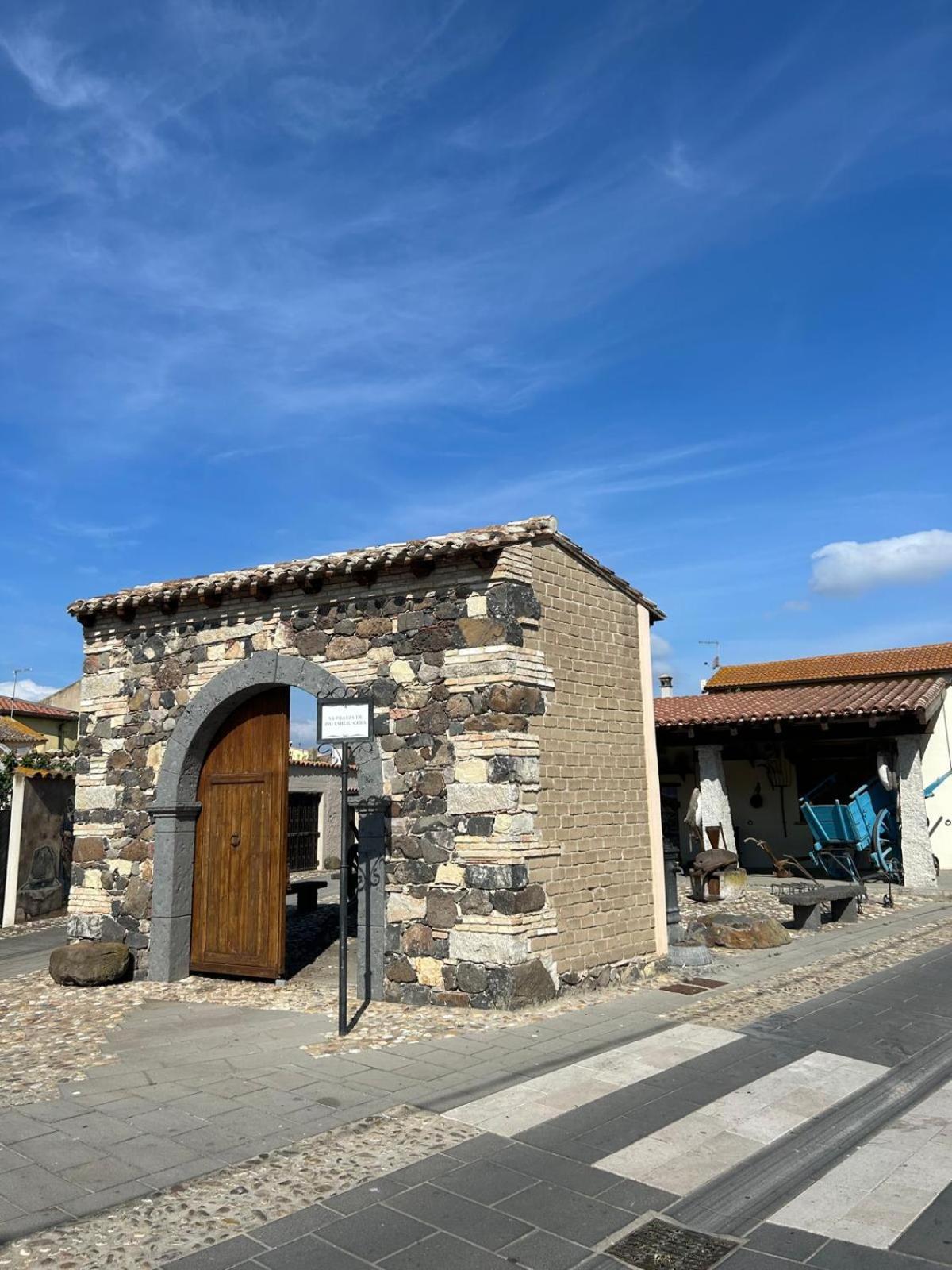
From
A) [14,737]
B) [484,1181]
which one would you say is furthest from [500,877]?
[14,737]

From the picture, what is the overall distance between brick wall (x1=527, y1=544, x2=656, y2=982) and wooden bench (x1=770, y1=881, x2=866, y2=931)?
335cm

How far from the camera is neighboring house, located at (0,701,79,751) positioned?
24.0 m

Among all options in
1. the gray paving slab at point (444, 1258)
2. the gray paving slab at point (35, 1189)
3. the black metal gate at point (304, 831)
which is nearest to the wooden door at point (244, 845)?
the gray paving slab at point (35, 1189)

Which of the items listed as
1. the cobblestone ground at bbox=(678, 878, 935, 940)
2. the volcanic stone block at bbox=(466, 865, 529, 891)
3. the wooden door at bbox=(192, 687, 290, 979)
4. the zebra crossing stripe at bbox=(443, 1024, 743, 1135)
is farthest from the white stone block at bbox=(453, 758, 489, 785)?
the cobblestone ground at bbox=(678, 878, 935, 940)

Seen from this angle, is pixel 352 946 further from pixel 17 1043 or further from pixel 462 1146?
pixel 462 1146

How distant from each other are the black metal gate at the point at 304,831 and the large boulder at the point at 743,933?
1320 cm

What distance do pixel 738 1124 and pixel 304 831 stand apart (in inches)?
736

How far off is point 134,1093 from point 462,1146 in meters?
2.24

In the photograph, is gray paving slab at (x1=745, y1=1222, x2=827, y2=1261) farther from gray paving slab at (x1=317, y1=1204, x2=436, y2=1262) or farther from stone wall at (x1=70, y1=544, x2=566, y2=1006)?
stone wall at (x1=70, y1=544, x2=566, y2=1006)

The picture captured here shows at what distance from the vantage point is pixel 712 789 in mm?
17688

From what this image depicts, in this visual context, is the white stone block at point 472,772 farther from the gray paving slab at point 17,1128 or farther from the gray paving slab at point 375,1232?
the gray paving slab at point 375,1232

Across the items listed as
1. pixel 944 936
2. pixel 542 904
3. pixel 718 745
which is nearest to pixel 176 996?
pixel 542 904

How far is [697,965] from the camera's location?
8.89 m

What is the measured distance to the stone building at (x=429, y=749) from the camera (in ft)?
24.4
